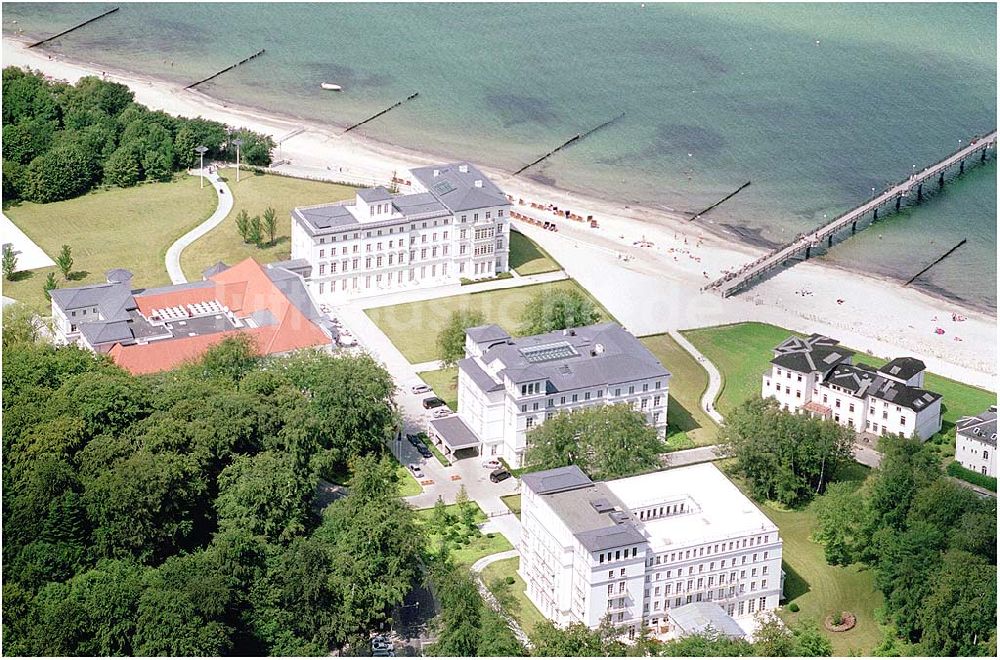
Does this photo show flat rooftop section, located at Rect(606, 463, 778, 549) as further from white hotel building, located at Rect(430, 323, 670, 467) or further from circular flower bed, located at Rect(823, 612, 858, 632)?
white hotel building, located at Rect(430, 323, 670, 467)

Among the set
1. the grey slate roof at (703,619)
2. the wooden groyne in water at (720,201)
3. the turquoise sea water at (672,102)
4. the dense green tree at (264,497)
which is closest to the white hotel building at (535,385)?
the dense green tree at (264,497)

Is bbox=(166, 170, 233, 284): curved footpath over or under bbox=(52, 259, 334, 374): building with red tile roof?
under

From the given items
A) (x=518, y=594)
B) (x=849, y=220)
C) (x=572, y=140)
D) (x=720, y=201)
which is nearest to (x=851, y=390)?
(x=518, y=594)

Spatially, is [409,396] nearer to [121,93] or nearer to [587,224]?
[587,224]

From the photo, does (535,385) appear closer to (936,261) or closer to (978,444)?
(978,444)

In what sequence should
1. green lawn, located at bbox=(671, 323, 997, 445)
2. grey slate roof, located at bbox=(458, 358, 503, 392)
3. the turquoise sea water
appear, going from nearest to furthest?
grey slate roof, located at bbox=(458, 358, 503, 392), green lawn, located at bbox=(671, 323, 997, 445), the turquoise sea water

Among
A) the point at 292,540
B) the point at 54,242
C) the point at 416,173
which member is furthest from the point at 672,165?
the point at 292,540

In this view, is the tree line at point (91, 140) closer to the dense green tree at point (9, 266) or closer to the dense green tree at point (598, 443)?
the dense green tree at point (9, 266)

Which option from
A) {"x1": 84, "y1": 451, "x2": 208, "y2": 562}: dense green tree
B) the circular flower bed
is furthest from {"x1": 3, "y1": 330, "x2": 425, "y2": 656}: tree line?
the circular flower bed
